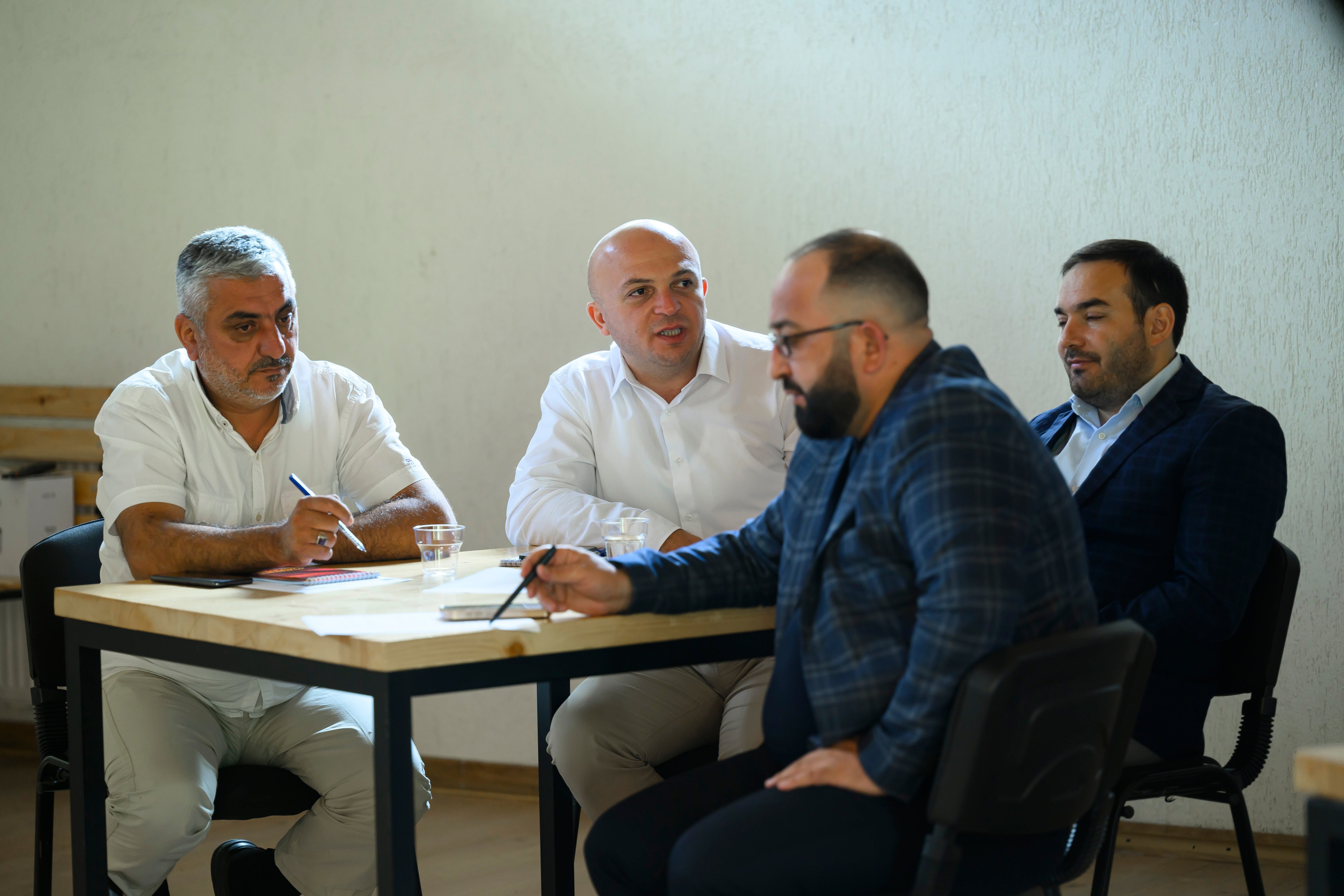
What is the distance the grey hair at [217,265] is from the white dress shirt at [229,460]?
0.14m

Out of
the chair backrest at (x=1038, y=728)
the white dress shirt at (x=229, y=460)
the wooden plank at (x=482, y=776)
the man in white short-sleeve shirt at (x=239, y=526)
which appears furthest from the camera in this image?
the wooden plank at (x=482, y=776)

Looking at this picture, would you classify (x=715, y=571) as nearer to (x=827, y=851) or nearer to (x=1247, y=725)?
(x=827, y=851)

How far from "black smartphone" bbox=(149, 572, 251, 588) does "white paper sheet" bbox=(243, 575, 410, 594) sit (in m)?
0.02

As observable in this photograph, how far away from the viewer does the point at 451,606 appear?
167cm

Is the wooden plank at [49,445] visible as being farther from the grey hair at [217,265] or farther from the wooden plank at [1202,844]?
the wooden plank at [1202,844]

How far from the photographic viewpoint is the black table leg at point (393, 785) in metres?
1.49

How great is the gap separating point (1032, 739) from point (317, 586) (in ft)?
3.94

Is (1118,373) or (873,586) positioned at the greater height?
(1118,373)

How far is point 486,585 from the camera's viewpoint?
196 centimetres

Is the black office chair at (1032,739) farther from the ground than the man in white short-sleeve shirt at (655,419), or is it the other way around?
the man in white short-sleeve shirt at (655,419)

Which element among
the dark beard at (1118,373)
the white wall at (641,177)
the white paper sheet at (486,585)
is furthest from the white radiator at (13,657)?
the dark beard at (1118,373)

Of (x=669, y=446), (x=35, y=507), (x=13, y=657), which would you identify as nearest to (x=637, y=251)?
(x=669, y=446)

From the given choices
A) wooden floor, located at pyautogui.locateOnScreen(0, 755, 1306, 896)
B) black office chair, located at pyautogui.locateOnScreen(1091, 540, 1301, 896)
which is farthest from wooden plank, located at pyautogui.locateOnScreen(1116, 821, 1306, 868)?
black office chair, located at pyautogui.locateOnScreen(1091, 540, 1301, 896)

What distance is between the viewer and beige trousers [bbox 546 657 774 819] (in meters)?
2.18
